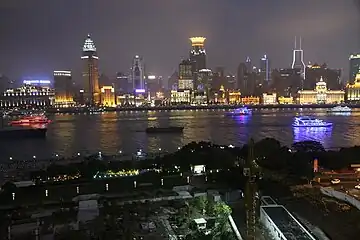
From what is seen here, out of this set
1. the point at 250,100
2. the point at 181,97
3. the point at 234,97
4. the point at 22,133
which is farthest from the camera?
the point at 181,97

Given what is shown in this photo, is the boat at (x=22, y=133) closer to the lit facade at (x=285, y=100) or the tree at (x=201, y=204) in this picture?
the tree at (x=201, y=204)

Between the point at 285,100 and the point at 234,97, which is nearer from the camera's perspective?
the point at 285,100

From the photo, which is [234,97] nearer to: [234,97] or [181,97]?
[234,97]

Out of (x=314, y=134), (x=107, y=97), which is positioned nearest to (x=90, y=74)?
(x=107, y=97)

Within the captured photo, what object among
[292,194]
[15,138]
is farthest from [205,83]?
[292,194]

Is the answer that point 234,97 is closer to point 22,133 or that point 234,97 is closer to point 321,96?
point 321,96

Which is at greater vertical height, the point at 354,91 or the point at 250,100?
→ the point at 354,91

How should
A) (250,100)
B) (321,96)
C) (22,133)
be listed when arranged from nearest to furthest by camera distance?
1. (22,133)
2. (321,96)
3. (250,100)

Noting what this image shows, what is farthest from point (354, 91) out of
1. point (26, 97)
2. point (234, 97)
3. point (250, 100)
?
point (26, 97)

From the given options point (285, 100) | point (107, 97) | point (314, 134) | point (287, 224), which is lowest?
point (314, 134)
